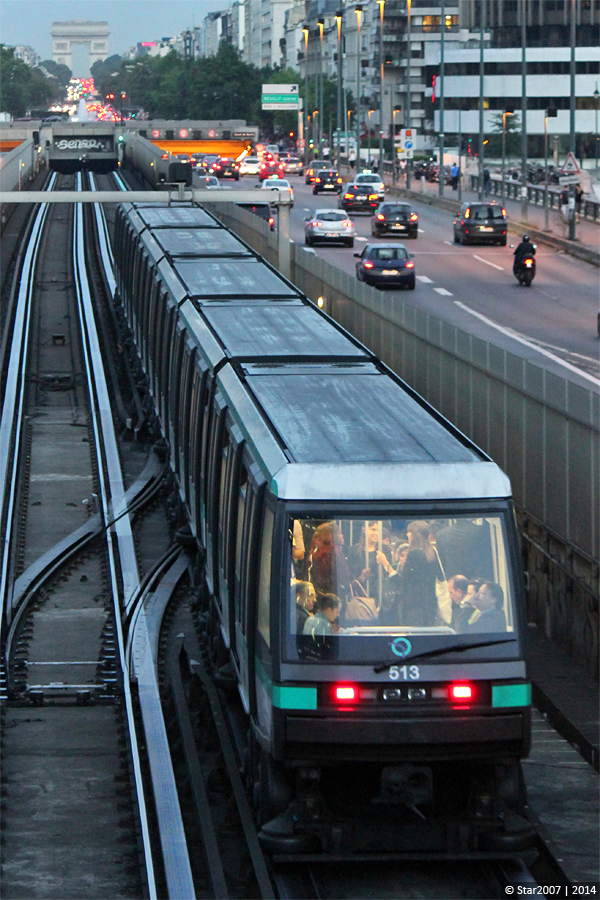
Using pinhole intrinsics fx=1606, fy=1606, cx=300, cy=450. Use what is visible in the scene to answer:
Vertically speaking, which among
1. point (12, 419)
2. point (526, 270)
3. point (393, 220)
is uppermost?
point (393, 220)

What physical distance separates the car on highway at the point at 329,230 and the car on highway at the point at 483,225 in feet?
13.0

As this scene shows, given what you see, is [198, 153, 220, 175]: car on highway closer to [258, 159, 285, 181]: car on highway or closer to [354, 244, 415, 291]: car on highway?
[258, 159, 285, 181]: car on highway

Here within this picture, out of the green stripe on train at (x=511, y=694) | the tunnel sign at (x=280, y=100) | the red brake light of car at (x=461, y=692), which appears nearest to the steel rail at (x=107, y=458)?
the red brake light of car at (x=461, y=692)

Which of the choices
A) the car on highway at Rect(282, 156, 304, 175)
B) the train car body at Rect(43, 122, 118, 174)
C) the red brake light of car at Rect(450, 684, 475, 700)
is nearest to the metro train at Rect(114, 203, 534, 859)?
the red brake light of car at Rect(450, 684, 475, 700)

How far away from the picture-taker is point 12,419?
2562 cm

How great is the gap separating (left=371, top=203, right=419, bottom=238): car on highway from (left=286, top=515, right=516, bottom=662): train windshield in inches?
1854

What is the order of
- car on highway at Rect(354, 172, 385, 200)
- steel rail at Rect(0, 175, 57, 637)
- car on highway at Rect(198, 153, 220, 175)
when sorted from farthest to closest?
car on highway at Rect(198, 153, 220, 175) → car on highway at Rect(354, 172, 385, 200) → steel rail at Rect(0, 175, 57, 637)

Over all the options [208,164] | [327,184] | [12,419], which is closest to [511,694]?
[12,419]

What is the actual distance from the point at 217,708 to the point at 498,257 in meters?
40.9

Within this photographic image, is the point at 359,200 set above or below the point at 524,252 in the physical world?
above

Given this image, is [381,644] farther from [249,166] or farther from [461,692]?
[249,166]

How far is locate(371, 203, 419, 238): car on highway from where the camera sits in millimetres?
55562

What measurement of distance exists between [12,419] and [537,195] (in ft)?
167

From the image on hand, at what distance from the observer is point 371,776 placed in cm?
966
